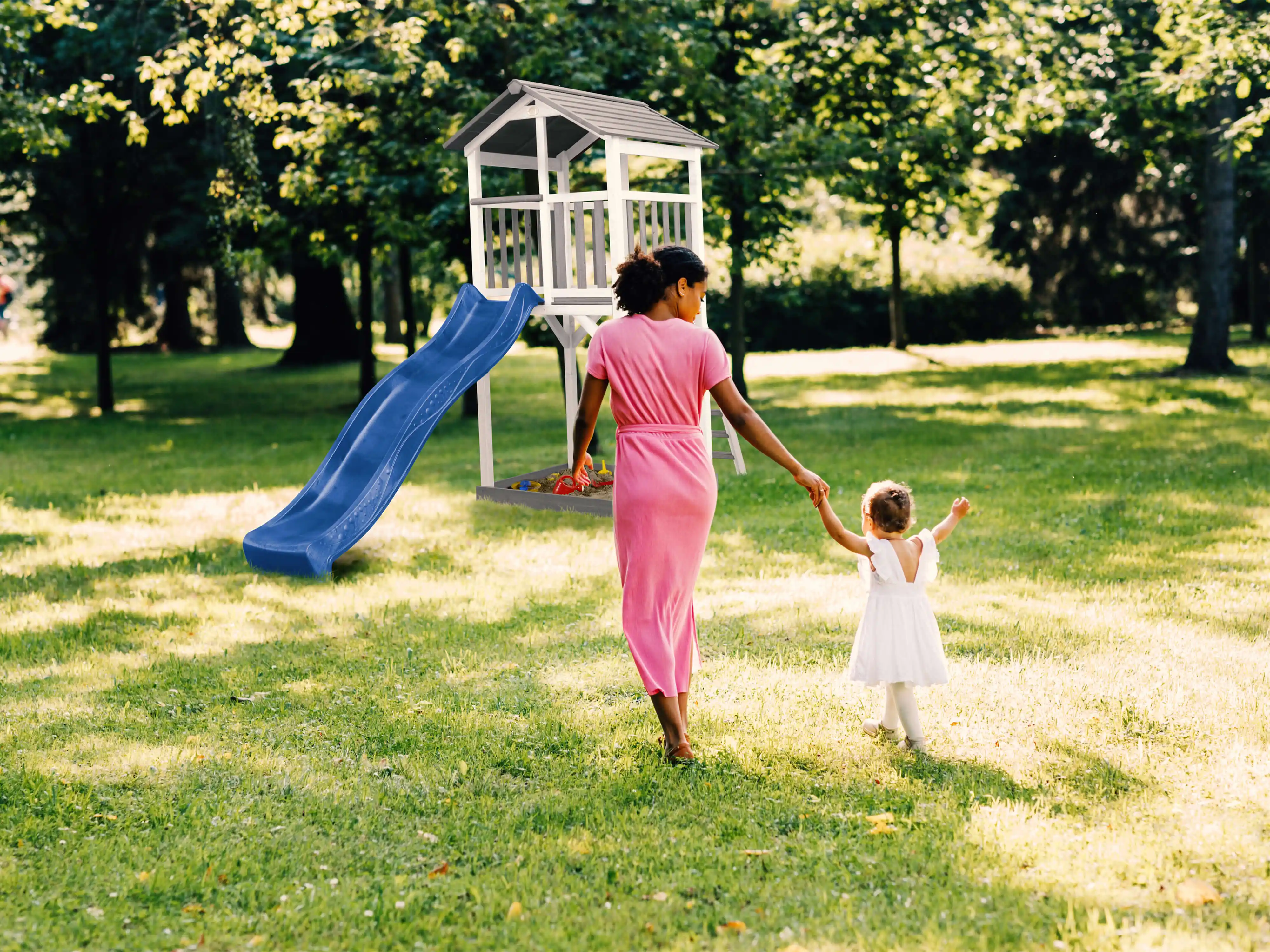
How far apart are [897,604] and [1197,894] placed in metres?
1.64

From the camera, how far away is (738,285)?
19.7m

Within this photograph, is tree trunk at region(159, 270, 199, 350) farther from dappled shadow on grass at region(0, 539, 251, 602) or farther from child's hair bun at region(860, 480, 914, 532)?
child's hair bun at region(860, 480, 914, 532)

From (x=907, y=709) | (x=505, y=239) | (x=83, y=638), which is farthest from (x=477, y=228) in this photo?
(x=907, y=709)

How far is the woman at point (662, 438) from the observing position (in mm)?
4945

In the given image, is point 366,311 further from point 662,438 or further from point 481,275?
point 662,438

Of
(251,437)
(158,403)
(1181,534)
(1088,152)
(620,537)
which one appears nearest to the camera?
(620,537)

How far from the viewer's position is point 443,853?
4332 millimetres

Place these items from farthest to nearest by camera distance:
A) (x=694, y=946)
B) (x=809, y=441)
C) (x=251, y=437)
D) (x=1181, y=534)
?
(x=251, y=437) < (x=809, y=441) < (x=1181, y=534) < (x=694, y=946)

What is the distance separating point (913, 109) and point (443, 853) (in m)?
17.3

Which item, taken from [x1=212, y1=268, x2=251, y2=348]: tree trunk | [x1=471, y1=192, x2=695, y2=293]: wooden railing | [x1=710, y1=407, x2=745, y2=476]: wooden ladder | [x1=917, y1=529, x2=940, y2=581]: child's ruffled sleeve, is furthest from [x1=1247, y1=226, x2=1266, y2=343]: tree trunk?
[x1=212, y1=268, x2=251, y2=348]: tree trunk

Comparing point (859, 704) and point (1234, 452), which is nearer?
point (859, 704)

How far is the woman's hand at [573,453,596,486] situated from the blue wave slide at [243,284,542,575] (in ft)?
4.06

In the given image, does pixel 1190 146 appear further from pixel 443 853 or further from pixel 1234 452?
pixel 443 853

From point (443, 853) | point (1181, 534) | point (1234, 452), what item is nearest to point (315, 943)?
point (443, 853)
